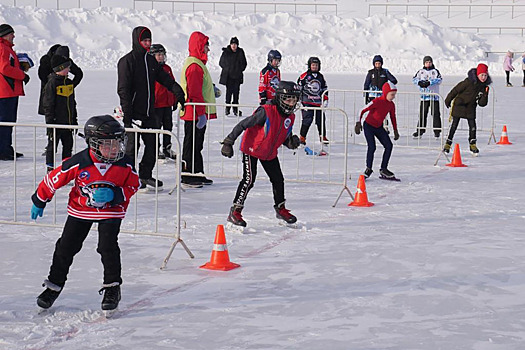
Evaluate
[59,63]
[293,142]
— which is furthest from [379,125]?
[59,63]

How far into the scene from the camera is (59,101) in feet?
35.3

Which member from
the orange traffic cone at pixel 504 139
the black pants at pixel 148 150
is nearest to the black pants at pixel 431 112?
the orange traffic cone at pixel 504 139

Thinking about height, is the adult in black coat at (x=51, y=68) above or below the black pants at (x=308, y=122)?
above

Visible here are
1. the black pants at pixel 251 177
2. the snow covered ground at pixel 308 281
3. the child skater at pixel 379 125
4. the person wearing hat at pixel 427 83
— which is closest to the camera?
the snow covered ground at pixel 308 281

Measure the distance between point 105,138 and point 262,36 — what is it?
2054 inches

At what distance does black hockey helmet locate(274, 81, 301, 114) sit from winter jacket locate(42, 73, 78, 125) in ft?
11.9

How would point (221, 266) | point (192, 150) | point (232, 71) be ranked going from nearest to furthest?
point (221, 266)
point (192, 150)
point (232, 71)

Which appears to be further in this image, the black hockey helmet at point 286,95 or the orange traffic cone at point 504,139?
the orange traffic cone at point 504,139

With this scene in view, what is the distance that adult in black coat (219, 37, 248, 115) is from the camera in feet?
68.3

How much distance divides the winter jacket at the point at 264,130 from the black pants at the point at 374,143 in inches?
144

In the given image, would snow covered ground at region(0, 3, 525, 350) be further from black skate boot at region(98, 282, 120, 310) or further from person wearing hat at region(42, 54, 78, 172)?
person wearing hat at region(42, 54, 78, 172)

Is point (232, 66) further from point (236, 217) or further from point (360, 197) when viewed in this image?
point (236, 217)

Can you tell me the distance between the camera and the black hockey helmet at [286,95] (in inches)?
316

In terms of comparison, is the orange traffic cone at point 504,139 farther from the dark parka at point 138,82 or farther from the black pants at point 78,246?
the black pants at point 78,246
